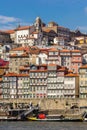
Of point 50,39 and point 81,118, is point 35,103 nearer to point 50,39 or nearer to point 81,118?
point 81,118

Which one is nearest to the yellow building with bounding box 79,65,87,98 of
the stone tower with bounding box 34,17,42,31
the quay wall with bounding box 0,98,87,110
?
the quay wall with bounding box 0,98,87,110

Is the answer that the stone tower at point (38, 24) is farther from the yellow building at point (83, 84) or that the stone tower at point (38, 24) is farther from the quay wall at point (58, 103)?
the quay wall at point (58, 103)

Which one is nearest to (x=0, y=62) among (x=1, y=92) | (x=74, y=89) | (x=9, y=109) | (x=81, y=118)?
(x=1, y=92)

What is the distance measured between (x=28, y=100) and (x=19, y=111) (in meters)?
7.39

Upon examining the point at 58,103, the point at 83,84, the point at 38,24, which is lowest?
the point at 58,103

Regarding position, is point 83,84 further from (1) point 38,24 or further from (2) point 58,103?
(1) point 38,24

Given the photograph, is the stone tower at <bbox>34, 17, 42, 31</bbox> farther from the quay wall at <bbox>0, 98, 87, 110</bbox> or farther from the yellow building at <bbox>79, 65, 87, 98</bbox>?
the quay wall at <bbox>0, 98, 87, 110</bbox>

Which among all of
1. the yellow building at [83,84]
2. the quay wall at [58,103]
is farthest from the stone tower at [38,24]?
the quay wall at [58,103]

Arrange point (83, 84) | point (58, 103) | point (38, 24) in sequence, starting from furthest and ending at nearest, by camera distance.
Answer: point (38, 24) < point (83, 84) < point (58, 103)

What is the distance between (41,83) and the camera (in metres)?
83.4

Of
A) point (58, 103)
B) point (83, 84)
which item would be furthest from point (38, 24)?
point (58, 103)

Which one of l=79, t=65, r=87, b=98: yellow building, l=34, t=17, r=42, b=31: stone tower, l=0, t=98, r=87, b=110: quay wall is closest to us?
l=0, t=98, r=87, b=110: quay wall

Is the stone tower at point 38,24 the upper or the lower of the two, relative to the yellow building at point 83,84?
upper

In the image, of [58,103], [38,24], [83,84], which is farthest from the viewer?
[38,24]
